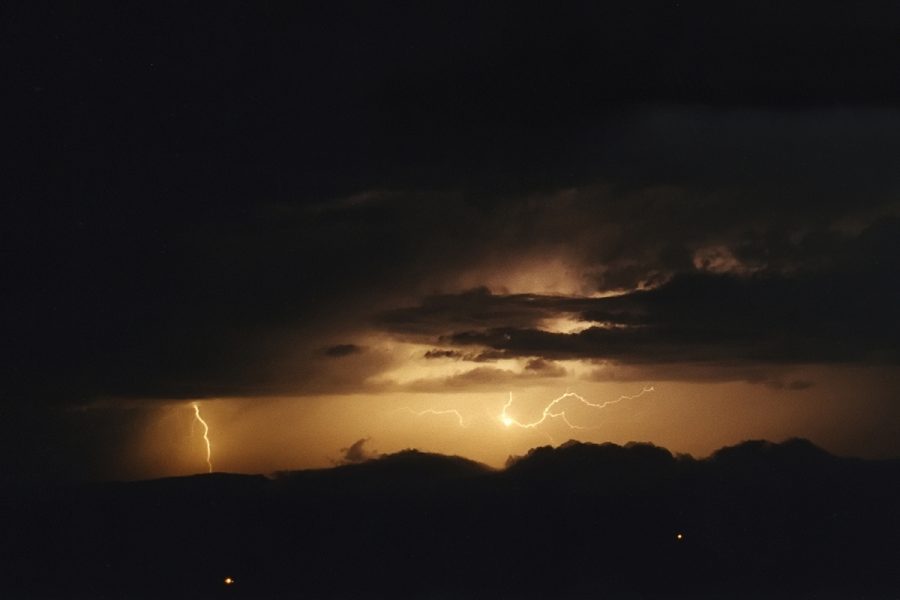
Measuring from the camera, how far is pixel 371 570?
10900cm

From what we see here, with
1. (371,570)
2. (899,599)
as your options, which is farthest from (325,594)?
(899,599)

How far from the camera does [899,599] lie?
69.8 metres

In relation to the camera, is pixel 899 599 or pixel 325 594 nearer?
pixel 899 599

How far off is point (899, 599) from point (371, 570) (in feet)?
279

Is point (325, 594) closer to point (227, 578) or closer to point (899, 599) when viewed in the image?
point (227, 578)

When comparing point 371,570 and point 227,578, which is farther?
point 371,570

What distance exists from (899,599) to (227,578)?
101516 mm

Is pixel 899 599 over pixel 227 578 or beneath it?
beneath

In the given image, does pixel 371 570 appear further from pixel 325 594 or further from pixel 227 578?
pixel 227 578

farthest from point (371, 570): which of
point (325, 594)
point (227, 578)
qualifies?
point (227, 578)

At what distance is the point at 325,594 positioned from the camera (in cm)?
9212

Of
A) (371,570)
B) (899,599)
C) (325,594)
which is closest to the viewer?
(899,599)

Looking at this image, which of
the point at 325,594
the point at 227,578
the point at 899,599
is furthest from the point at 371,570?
the point at 899,599

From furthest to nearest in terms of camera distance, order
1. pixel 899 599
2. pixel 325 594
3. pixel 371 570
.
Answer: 1. pixel 371 570
2. pixel 325 594
3. pixel 899 599
